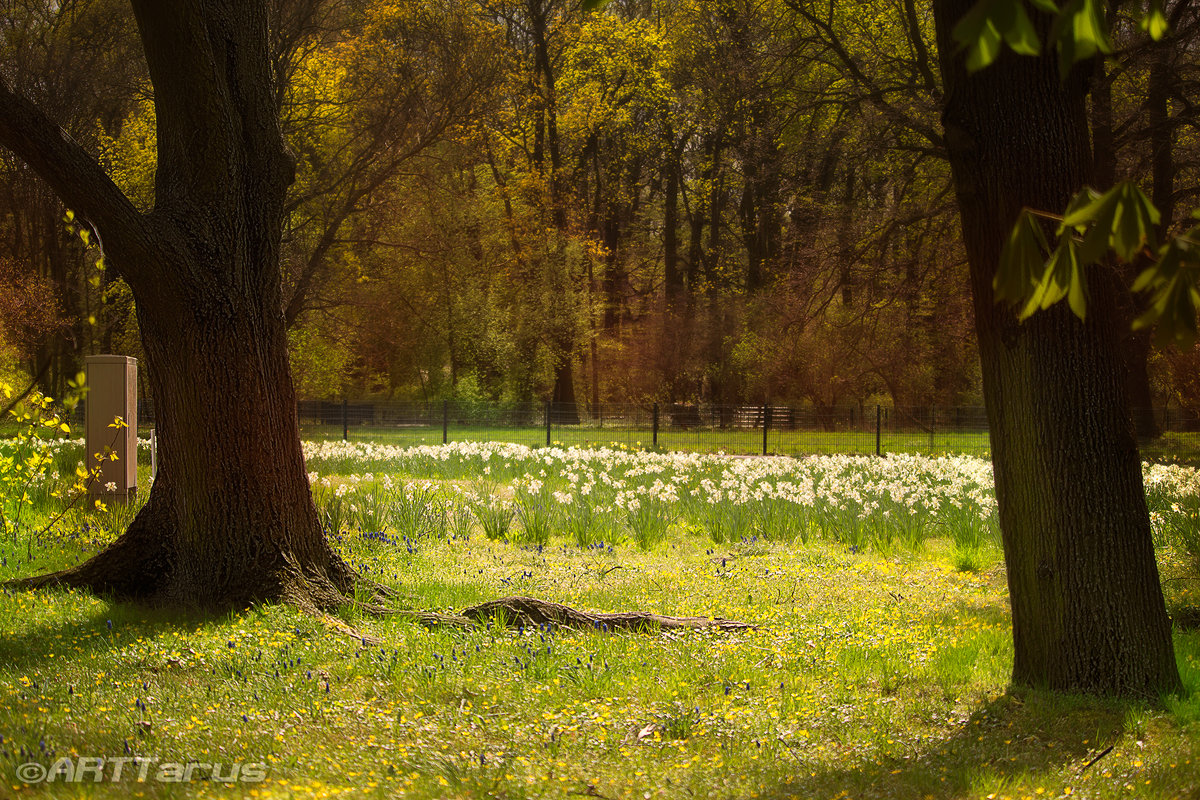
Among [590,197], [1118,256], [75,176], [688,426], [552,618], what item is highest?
[590,197]

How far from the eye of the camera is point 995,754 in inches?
144

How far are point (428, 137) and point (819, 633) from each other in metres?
18.1

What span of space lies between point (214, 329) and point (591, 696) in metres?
2.92

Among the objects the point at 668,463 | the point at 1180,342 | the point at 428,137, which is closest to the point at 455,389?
the point at 428,137

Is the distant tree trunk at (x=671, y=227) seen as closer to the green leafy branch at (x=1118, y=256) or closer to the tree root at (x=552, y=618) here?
the tree root at (x=552, y=618)

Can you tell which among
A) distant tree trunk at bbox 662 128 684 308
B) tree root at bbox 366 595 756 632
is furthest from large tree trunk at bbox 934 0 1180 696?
distant tree trunk at bbox 662 128 684 308

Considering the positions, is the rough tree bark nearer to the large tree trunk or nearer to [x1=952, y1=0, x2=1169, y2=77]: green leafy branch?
the large tree trunk

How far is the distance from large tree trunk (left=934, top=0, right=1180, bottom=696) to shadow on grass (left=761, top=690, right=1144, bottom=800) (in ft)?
0.77

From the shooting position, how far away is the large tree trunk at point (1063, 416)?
4168 mm

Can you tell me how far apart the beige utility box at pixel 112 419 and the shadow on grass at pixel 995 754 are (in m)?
7.14

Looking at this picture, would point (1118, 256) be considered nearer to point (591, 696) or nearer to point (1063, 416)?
point (1063, 416)

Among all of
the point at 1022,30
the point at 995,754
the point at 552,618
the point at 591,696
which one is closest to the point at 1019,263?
the point at 1022,30

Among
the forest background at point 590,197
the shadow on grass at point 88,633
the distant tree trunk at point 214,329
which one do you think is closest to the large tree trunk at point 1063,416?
the distant tree trunk at point 214,329

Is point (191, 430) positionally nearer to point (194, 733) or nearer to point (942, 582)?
point (194, 733)
